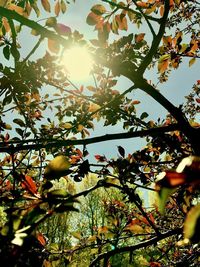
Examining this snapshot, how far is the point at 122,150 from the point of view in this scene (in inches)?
129

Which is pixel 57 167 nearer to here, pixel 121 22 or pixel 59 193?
pixel 59 193

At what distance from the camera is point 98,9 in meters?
2.42

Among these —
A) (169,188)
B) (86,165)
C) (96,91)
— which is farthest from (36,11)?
(169,188)

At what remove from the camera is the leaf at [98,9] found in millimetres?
2395

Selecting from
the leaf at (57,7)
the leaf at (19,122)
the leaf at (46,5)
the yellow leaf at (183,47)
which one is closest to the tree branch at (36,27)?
the leaf at (46,5)

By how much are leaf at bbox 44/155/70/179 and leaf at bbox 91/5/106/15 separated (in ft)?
6.17

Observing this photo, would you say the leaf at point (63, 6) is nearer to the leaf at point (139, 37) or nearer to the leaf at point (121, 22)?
the leaf at point (121, 22)

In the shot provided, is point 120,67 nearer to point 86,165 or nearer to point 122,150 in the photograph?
point 86,165

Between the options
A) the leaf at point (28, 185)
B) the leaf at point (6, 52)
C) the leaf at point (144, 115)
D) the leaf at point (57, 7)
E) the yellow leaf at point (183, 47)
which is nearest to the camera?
the leaf at point (28, 185)

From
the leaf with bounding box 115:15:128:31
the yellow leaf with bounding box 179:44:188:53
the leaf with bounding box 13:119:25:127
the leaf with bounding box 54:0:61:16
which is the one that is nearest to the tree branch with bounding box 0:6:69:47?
the leaf with bounding box 115:15:128:31

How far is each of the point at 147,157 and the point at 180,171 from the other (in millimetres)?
2751

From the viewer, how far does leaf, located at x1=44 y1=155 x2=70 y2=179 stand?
87 centimetres

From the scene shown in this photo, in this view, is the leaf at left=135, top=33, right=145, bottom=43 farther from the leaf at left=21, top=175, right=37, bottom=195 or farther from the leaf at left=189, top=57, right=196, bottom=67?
the leaf at left=21, top=175, right=37, bottom=195

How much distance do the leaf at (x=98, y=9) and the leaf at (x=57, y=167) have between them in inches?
74.0
